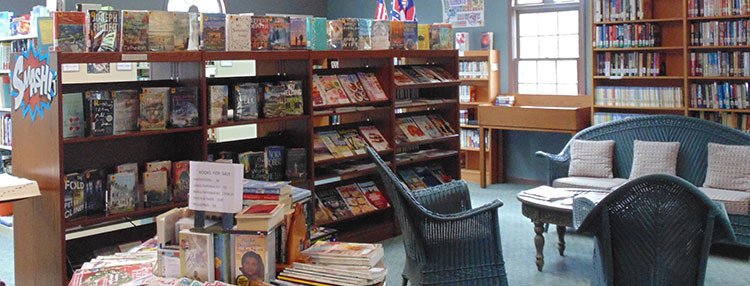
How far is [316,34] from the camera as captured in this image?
5.19 meters

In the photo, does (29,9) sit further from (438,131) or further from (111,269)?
(111,269)

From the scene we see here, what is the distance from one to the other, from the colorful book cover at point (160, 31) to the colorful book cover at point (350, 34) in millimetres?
1516

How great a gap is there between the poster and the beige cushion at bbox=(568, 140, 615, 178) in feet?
9.84

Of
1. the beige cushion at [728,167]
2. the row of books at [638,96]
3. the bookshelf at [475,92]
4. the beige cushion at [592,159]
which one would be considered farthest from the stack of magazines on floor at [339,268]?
the bookshelf at [475,92]

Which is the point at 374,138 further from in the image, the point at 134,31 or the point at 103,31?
the point at 103,31

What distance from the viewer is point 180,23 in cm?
427

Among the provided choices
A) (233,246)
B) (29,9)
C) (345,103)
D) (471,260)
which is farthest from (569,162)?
(29,9)

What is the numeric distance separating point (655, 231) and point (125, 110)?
2951 millimetres

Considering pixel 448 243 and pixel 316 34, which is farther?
pixel 316 34

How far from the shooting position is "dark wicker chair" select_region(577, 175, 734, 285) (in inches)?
128

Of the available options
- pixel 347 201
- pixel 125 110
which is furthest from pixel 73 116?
pixel 347 201

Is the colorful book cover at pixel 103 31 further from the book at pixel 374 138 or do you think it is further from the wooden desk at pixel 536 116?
the wooden desk at pixel 536 116

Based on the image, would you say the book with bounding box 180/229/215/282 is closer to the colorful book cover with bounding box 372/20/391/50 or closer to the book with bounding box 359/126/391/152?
the book with bounding box 359/126/391/152

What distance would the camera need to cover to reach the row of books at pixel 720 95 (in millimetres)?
6543
